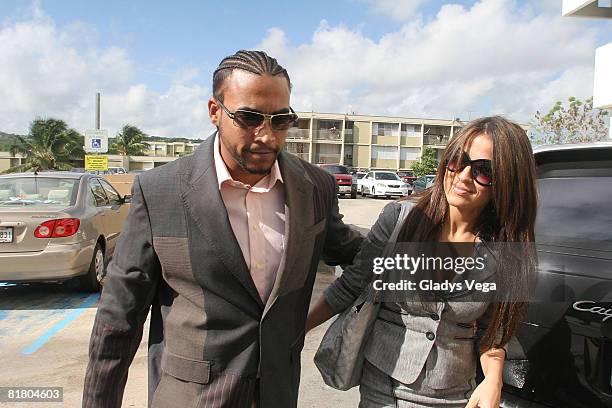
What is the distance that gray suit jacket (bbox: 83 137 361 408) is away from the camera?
1.49m

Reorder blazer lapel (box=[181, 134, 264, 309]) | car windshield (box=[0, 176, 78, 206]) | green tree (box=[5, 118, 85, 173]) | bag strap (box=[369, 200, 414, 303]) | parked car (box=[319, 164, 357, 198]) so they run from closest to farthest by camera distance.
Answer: blazer lapel (box=[181, 134, 264, 309])
bag strap (box=[369, 200, 414, 303])
car windshield (box=[0, 176, 78, 206])
parked car (box=[319, 164, 357, 198])
green tree (box=[5, 118, 85, 173])

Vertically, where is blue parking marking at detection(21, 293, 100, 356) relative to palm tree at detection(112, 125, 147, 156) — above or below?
below

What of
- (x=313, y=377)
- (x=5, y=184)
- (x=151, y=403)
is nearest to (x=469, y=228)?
(x=151, y=403)

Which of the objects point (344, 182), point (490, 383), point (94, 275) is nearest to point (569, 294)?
point (490, 383)

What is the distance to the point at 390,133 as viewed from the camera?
183 ft

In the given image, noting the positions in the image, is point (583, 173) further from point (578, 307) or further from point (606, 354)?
point (606, 354)

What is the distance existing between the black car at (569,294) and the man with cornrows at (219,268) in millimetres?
889

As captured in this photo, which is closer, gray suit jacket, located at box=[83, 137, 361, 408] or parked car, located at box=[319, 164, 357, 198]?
gray suit jacket, located at box=[83, 137, 361, 408]

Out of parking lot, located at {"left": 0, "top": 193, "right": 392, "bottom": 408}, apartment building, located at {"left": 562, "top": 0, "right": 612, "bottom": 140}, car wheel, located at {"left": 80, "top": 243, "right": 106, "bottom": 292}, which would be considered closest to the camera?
parking lot, located at {"left": 0, "top": 193, "right": 392, "bottom": 408}

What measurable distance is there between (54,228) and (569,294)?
17.5 ft

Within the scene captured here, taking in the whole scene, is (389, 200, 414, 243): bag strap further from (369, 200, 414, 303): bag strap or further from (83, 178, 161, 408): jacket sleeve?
(83, 178, 161, 408): jacket sleeve

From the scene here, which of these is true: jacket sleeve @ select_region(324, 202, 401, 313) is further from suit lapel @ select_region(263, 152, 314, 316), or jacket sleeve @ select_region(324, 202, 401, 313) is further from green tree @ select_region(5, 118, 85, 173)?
green tree @ select_region(5, 118, 85, 173)

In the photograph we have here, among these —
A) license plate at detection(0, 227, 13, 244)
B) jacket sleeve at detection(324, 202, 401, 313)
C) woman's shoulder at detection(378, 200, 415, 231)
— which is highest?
woman's shoulder at detection(378, 200, 415, 231)

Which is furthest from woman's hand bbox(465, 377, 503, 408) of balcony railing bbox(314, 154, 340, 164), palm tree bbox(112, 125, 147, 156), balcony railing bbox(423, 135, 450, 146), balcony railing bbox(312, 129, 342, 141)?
palm tree bbox(112, 125, 147, 156)
